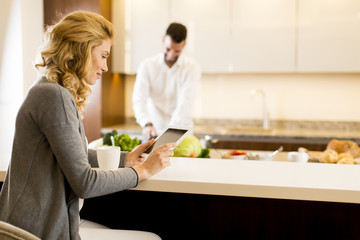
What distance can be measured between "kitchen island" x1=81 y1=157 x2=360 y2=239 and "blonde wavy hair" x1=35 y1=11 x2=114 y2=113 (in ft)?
1.44

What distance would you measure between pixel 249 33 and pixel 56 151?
3038 millimetres

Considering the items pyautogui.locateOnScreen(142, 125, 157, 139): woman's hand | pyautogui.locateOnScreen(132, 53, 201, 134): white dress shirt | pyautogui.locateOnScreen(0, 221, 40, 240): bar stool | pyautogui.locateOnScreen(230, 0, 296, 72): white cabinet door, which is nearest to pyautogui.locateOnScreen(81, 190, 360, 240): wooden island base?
pyautogui.locateOnScreen(0, 221, 40, 240): bar stool

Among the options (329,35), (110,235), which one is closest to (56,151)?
(110,235)

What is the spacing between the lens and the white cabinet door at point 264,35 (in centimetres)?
371

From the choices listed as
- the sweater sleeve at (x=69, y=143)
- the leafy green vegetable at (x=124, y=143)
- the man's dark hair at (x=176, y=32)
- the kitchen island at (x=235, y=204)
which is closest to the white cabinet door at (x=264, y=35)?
the man's dark hair at (x=176, y=32)

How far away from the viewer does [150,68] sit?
3492mm

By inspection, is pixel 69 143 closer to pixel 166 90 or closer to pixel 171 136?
pixel 171 136

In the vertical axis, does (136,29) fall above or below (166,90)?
above

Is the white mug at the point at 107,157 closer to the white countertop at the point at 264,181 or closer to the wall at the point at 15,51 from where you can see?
the white countertop at the point at 264,181

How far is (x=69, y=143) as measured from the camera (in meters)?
1.10

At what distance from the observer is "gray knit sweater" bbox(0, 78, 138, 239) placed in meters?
1.09

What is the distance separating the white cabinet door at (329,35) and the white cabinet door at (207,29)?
73 cm

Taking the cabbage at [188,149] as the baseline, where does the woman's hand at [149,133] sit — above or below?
below

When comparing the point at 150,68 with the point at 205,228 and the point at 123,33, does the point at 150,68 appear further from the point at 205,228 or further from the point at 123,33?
the point at 205,228
